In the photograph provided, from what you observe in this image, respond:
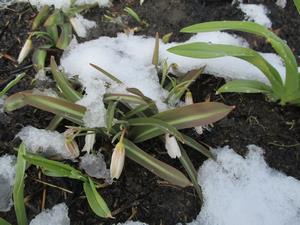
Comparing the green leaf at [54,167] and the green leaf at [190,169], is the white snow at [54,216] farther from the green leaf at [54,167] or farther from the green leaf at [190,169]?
the green leaf at [190,169]

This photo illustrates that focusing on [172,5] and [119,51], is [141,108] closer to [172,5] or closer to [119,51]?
[119,51]

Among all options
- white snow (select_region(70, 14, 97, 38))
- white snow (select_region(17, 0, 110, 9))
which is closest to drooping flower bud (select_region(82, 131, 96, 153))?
white snow (select_region(70, 14, 97, 38))

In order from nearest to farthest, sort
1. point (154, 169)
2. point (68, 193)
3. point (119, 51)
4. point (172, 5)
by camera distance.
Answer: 1. point (154, 169)
2. point (68, 193)
3. point (119, 51)
4. point (172, 5)

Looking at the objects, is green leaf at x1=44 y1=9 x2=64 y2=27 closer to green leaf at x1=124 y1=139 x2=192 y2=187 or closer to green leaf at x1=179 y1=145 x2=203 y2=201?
green leaf at x1=124 y1=139 x2=192 y2=187

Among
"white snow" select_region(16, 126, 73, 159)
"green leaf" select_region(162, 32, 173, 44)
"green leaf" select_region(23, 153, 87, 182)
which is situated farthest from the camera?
"green leaf" select_region(162, 32, 173, 44)

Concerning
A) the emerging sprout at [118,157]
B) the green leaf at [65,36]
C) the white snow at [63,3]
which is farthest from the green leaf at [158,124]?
the white snow at [63,3]

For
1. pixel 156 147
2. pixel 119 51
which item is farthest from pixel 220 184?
pixel 119 51
